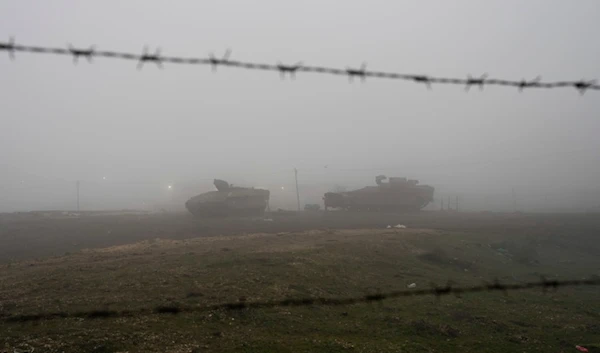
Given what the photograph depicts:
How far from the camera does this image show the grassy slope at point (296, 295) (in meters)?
8.64

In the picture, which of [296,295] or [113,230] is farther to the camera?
[113,230]

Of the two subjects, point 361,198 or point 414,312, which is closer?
point 414,312

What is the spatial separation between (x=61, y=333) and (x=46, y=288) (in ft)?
17.4

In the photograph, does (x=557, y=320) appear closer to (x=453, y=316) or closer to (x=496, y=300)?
(x=496, y=300)

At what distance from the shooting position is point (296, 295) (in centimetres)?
1216

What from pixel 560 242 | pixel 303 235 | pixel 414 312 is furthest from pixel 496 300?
pixel 560 242

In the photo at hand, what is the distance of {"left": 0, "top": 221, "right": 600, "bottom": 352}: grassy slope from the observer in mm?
8641

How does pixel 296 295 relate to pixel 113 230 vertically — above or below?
below

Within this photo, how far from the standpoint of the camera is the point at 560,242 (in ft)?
88.3

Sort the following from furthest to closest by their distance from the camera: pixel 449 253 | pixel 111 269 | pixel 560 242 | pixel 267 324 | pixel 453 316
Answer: pixel 560 242 < pixel 449 253 < pixel 111 269 < pixel 453 316 < pixel 267 324

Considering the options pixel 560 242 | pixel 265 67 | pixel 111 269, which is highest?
pixel 265 67

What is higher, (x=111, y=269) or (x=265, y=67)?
(x=265, y=67)

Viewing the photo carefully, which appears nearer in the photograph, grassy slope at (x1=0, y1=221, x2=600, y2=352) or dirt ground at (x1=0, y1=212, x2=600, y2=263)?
grassy slope at (x1=0, y1=221, x2=600, y2=352)

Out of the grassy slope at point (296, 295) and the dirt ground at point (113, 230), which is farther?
the dirt ground at point (113, 230)
